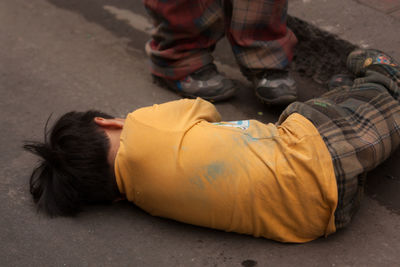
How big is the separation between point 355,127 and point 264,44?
0.71 meters

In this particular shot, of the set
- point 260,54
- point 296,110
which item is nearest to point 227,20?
point 260,54

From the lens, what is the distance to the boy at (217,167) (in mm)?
1460

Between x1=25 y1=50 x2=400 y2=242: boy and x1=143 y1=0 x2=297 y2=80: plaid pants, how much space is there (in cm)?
64

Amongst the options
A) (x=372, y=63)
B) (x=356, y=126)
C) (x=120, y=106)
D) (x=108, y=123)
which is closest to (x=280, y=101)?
(x=372, y=63)

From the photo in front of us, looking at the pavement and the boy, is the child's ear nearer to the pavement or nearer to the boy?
the boy

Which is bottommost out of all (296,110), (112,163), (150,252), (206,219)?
(150,252)

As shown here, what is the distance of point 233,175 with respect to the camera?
1.46m

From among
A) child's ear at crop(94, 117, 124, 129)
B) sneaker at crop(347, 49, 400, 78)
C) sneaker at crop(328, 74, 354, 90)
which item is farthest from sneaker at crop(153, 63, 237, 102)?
child's ear at crop(94, 117, 124, 129)

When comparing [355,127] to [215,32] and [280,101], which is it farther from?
[215,32]

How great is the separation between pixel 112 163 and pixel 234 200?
396mm

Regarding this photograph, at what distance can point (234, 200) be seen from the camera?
4.79 feet

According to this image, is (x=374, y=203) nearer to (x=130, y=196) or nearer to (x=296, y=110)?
(x=296, y=110)

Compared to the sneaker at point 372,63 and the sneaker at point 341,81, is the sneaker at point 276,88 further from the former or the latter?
the sneaker at point 372,63

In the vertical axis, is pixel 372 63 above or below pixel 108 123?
above
